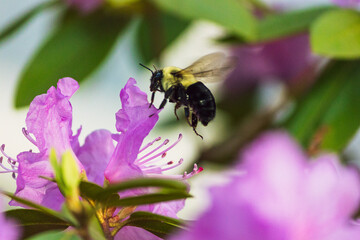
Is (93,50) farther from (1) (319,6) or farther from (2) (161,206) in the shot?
(2) (161,206)

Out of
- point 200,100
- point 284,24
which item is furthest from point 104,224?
Answer: point 284,24

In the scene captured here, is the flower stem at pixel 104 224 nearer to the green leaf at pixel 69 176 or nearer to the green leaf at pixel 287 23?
the green leaf at pixel 69 176

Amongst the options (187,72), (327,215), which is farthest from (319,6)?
(327,215)

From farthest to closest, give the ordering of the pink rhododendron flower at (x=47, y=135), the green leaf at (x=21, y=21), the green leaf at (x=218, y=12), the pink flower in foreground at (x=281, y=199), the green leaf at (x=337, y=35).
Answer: the green leaf at (x=21, y=21) < the green leaf at (x=218, y=12) < the green leaf at (x=337, y=35) < the pink rhododendron flower at (x=47, y=135) < the pink flower in foreground at (x=281, y=199)

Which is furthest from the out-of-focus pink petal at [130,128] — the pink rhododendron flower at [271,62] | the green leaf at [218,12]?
the pink rhododendron flower at [271,62]

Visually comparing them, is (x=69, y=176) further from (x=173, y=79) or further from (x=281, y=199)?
(x=173, y=79)

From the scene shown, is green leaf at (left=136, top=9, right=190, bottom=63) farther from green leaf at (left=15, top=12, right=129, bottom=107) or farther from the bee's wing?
the bee's wing

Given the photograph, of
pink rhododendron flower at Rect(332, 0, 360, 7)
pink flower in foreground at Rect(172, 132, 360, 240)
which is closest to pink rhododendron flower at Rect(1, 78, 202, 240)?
pink flower in foreground at Rect(172, 132, 360, 240)
